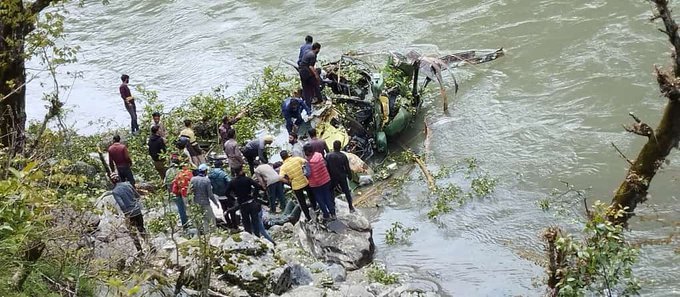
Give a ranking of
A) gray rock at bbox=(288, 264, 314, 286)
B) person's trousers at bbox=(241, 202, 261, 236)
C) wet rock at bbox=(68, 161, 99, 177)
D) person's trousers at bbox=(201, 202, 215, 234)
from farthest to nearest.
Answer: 1. wet rock at bbox=(68, 161, 99, 177)
2. person's trousers at bbox=(241, 202, 261, 236)
3. person's trousers at bbox=(201, 202, 215, 234)
4. gray rock at bbox=(288, 264, 314, 286)

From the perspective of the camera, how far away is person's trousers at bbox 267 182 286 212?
1327 cm

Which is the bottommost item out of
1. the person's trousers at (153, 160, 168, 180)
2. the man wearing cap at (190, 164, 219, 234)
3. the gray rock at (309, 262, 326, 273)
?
the gray rock at (309, 262, 326, 273)

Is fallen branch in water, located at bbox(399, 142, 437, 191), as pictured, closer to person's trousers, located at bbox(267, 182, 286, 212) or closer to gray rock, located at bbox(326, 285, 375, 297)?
person's trousers, located at bbox(267, 182, 286, 212)

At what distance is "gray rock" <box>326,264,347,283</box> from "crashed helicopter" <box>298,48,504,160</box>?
13.4 ft

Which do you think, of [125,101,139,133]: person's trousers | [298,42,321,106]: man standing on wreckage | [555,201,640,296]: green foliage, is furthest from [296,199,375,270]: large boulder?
[125,101,139,133]: person's trousers

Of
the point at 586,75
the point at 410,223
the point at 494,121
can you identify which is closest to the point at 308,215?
the point at 410,223

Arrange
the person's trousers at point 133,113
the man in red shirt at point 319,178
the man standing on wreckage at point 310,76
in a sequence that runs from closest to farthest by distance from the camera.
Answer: the man in red shirt at point 319,178, the man standing on wreckage at point 310,76, the person's trousers at point 133,113

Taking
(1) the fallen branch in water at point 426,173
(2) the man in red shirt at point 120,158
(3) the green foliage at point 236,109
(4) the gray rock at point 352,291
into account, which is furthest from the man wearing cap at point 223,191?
(3) the green foliage at point 236,109

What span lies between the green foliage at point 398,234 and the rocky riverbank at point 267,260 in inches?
15.2

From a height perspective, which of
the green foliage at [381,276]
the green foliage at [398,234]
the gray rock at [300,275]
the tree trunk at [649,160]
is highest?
the tree trunk at [649,160]

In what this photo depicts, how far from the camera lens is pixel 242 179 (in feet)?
38.7

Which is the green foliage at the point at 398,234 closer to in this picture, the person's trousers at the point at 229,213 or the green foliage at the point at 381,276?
the green foliage at the point at 381,276

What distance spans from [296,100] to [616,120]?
6.79 meters

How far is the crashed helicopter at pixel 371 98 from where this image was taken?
15805 mm
